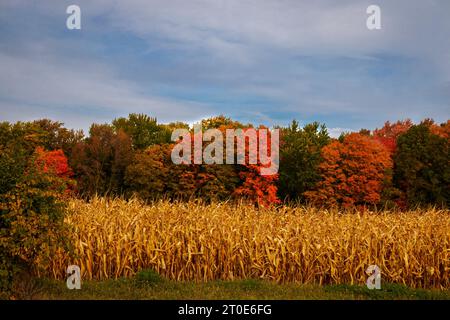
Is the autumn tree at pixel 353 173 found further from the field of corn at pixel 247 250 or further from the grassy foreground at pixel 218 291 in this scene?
the grassy foreground at pixel 218 291

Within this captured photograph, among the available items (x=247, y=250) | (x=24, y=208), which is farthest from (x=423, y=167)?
(x=24, y=208)

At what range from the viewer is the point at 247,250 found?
13109 millimetres

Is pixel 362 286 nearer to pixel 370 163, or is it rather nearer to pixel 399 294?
pixel 399 294

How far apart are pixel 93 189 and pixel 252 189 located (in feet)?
→ 39.3

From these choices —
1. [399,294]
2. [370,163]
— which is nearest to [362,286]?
[399,294]

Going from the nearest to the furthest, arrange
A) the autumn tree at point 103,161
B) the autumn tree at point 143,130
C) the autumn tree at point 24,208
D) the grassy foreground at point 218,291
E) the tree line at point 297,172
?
the autumn tree at point 24,208
the grassy foreground at point 218,291
the tree line at point 297,172
the autumn tree at point 103,161
the autumn tree at point 143,130

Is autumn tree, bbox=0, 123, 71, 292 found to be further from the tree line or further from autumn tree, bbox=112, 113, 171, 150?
autumn tree, bbox=112, 113, 171, 150

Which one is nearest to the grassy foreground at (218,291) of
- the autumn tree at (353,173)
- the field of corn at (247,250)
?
the field of corn at (247,250)

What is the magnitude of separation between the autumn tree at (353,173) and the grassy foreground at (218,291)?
23826 mm

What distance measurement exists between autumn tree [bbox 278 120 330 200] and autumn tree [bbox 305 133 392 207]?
867 mm

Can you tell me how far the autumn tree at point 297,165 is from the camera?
37781 millimetres

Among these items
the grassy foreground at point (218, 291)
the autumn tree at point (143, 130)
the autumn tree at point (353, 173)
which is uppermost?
the autumn tree at point (143, 130)

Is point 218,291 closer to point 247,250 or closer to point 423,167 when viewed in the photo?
point 247,250

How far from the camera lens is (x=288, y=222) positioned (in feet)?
48.3
